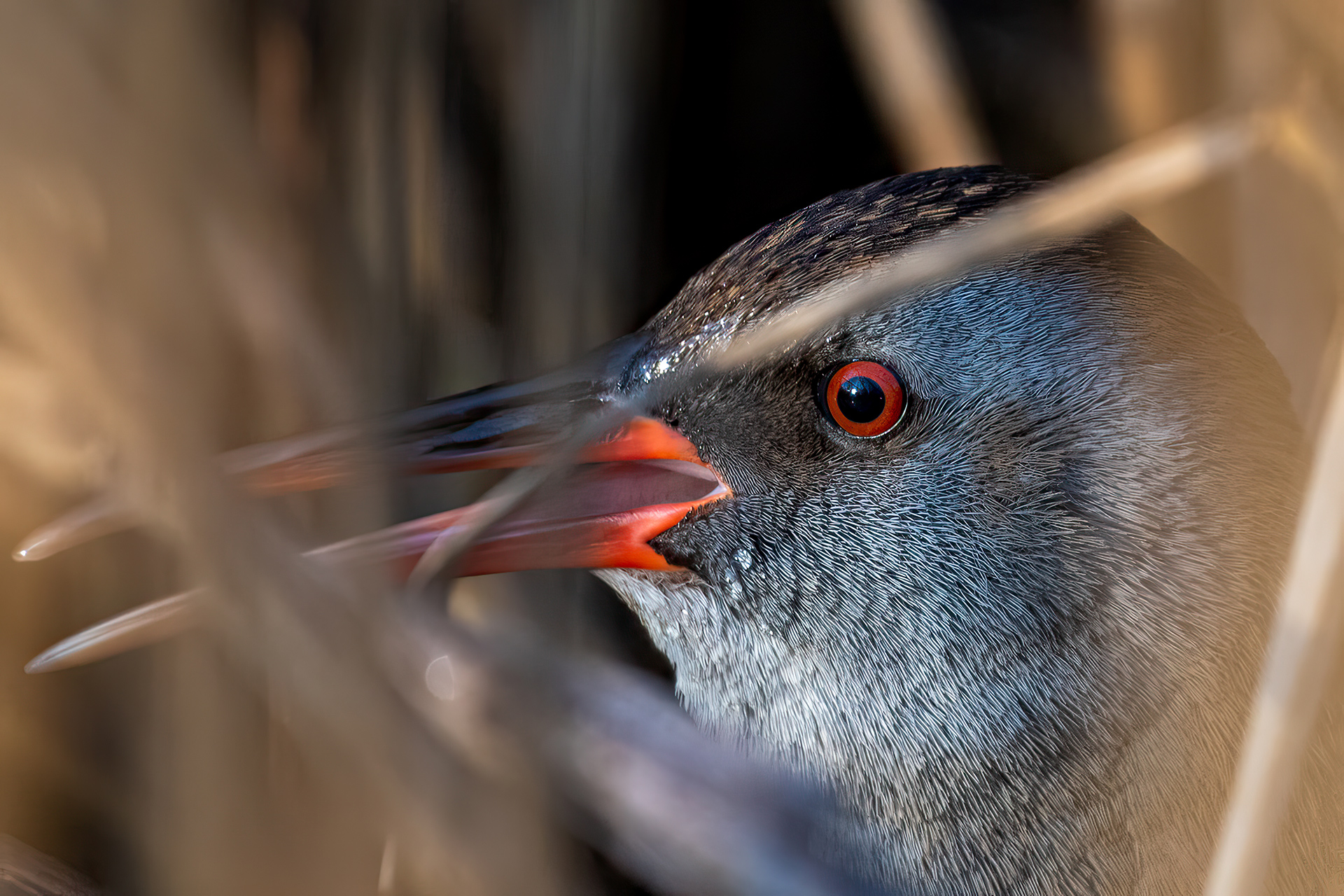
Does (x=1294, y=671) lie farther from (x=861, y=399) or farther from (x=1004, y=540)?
(x=861, y=399)

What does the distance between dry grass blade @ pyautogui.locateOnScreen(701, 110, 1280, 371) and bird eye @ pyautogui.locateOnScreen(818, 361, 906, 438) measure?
57mm

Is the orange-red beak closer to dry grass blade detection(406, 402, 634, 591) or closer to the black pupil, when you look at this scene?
dry grass blade detection(406, 402, 634, 591)

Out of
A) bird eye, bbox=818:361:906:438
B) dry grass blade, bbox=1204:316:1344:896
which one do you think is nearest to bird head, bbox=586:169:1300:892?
bird eye, bbox=818:361:906:438

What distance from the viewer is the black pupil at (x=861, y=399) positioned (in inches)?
40.3

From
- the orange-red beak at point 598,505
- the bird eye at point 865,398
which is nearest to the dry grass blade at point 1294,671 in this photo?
the bird eye at point 865,398

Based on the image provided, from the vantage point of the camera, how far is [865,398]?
1027 mm

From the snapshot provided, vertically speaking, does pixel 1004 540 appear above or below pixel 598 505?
below

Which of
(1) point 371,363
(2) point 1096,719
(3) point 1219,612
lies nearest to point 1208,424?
(3) point 1219,612

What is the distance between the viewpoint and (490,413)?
113cm

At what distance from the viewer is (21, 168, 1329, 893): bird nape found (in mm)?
960

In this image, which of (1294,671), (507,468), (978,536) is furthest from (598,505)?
(1294,671)

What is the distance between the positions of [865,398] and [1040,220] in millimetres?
251

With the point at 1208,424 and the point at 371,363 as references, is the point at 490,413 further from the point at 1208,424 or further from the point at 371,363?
the point at 1208,424

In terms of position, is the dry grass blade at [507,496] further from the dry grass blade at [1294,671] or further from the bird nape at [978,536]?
the dry grass blade at [1294,671]
